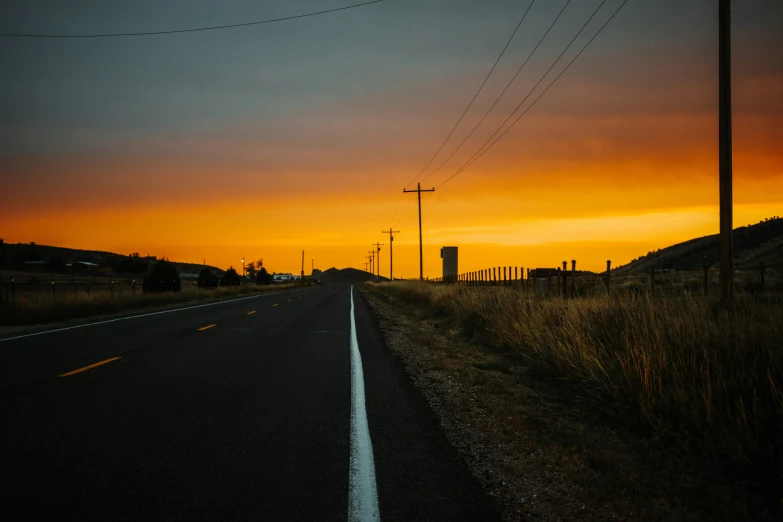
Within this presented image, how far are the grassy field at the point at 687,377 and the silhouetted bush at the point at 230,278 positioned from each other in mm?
73876

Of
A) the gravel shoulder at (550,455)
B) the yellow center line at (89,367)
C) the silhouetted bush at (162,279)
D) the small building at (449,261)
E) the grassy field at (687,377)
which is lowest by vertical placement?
the gravel shoulder at (550,455)

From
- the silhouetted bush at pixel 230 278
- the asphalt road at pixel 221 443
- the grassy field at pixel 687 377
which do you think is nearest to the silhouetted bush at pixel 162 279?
the silhouetted bush at pixel 230 278

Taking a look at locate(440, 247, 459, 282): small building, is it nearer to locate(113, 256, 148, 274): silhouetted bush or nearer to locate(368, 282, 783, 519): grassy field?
locate(368, 282, 783, 519): grassy field

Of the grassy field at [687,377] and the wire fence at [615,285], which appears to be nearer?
the grassy field at [687,377]

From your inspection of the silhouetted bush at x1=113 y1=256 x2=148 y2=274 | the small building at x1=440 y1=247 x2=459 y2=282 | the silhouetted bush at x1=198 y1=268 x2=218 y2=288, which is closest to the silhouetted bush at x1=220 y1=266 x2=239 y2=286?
the silhouetted bush at x1=198 y1=268 x2=218 y2=288

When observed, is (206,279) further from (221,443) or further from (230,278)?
(221,443)

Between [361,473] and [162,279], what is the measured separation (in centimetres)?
4565

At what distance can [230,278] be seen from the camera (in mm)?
82438

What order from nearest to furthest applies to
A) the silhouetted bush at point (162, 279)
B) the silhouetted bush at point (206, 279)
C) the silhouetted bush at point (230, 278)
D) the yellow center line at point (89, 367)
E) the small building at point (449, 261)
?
the yellow center line at point (89, 367), the silhouetted bush at point (162, 279), the small building at point (449, 261), the silhouetted bush at point (206, 279), the silhouetted bush at point (230, 278)

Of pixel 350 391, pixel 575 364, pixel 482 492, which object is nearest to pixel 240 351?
pixel 350 391

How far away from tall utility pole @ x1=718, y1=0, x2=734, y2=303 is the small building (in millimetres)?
54126

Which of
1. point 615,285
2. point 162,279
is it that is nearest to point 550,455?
point 615,285

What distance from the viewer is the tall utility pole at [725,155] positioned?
11.5 m

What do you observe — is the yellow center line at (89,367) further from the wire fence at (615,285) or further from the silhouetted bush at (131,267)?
the silhouetted bush at (131,267)
